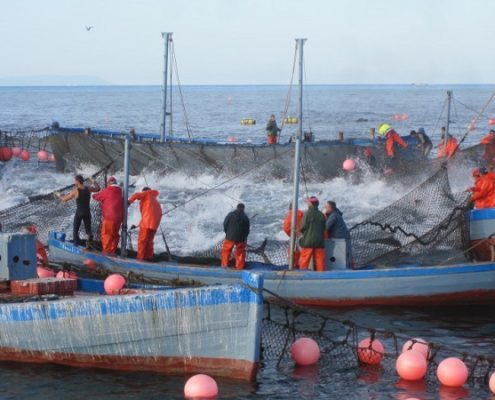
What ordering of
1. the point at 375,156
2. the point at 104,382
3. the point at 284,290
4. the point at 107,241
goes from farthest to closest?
the point at 375,156, the point at 107,241, the point at 284,290, the point at 104,382

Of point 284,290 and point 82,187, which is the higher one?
point 82,187

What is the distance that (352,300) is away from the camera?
18531mm

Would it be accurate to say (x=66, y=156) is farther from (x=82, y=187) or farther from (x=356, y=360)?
(x=356, y=360)

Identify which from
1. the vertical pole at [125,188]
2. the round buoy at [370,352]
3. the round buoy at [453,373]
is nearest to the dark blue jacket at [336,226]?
the vertical pole at [125,188]

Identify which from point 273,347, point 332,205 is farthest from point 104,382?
point 332,205

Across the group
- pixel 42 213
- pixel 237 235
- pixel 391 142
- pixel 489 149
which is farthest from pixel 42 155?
pixel 237 235

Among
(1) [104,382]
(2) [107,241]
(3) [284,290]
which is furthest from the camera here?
(2) [107,241]

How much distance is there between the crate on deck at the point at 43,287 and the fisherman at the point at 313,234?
4.48 metres

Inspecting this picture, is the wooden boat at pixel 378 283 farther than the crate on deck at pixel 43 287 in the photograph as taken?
Yes

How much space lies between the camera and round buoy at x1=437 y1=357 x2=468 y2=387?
13820 millimetres

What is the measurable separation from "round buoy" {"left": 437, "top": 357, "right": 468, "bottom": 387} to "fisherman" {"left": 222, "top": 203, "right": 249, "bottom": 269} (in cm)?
570

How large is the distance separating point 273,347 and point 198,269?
376 centimetres

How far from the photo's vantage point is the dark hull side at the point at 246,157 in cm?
3447

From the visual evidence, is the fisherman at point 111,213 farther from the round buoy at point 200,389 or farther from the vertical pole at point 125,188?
the round buoy at point 200,389
